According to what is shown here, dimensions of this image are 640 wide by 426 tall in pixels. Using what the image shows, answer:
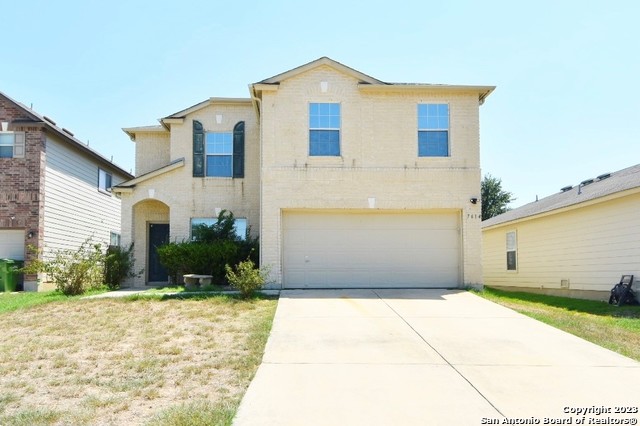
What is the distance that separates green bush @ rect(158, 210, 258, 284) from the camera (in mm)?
15250

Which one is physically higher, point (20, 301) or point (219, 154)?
point (219, 154)

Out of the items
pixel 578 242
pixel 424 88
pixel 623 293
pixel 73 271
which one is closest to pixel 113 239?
pixel 73 271

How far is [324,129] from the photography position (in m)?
14.9

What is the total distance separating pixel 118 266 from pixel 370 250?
8023 mm

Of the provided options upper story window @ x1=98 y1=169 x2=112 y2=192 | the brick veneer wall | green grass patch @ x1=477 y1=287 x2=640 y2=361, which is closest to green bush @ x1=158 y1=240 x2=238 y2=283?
the brick veneer wall

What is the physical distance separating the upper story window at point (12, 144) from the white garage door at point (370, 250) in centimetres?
1001

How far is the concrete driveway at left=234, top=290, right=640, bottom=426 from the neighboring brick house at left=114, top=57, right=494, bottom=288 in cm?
440

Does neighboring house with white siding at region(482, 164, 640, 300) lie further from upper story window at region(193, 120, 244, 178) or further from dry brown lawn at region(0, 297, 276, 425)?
upper story window at region(193, 120, 244, 178)

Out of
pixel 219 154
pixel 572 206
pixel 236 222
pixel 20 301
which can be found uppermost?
pixel 219 154

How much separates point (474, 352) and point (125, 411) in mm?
4757

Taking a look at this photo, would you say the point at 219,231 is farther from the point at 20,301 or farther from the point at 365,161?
the point at 20,301

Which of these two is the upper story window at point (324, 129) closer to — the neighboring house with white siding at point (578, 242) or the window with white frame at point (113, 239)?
the neighboring house with white siding at point (578, 242)

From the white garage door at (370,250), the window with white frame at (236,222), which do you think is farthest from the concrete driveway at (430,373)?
the window with white frame at (236,222)

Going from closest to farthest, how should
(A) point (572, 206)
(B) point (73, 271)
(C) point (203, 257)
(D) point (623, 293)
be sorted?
(D) point (623, 293)
(B) point (73, 271)
(C) point (203, 257)
(A) point (572, 206)
